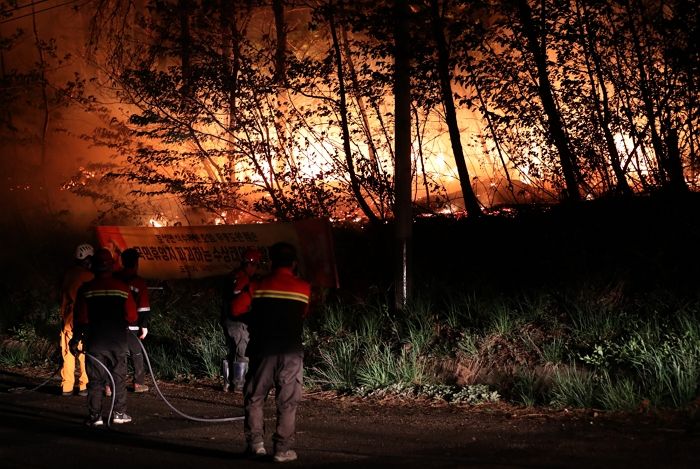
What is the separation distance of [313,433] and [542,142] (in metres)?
8.83

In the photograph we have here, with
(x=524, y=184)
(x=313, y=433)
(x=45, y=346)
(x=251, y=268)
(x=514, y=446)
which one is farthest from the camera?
(x=524, y=184)

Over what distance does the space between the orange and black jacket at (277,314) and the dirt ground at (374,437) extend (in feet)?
3.14

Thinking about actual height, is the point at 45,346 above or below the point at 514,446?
above

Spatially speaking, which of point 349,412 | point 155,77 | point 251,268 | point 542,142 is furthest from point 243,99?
point 349,412

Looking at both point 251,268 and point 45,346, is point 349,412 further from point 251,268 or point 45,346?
point 45,346

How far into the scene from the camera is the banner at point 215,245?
1366cm

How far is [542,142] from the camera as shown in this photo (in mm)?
15852

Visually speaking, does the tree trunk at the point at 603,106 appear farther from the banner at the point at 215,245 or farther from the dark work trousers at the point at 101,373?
the dark work trousers at the point at 101,373

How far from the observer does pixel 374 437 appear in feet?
27.3

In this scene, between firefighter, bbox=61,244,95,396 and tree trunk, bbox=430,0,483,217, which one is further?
tree trunk, bbox=430,0,483,217

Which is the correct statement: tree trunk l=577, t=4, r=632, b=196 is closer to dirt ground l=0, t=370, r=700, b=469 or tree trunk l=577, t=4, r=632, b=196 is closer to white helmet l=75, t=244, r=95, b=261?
dirt ground l=0, t=370, r=700, b=469

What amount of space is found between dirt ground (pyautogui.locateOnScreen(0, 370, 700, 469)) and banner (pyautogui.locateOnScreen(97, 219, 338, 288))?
3.48 metres

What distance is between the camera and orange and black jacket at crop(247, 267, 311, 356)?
23.7 feet

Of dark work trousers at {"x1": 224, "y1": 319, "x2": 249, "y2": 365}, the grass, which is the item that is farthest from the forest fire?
dark work trousers at {"x1": 224, "y1": 319, "x2": 249, "y2": 365}
